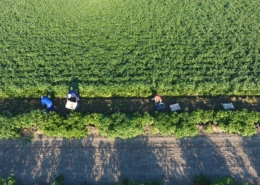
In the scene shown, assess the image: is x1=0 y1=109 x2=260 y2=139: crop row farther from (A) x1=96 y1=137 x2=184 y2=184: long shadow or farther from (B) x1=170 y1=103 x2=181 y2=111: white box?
(B) x1=170 y1=103 x2=181 y2=111: white box

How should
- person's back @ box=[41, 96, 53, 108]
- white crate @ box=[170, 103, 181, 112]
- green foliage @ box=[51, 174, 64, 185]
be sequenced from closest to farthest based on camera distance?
green foliage @ box=[51, 174, 64, 185], person's back @ box=[41, 96, 53, 108], white crate @ box=[170, 103, 181, 112]

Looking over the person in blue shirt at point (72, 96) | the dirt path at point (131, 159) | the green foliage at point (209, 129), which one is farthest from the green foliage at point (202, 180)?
the person in blue shirt at point (72, 96)

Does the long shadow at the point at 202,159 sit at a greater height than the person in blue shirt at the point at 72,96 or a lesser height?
lesser

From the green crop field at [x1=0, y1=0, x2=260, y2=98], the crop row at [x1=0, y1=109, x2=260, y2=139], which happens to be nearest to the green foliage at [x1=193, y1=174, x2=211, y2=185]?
the crop row at [x1=0, y1=109, x2=260, y2=139]

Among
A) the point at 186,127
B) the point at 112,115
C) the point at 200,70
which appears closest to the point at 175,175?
the point at 186,127

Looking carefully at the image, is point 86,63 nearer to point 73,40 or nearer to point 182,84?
point 73,40

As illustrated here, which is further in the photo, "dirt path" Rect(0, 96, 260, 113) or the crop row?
"dirt path" Rect(0, 96, 260, 113)

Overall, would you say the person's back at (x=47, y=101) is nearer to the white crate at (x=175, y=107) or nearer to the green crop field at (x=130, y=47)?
the green crop field at (x=130, y=47)

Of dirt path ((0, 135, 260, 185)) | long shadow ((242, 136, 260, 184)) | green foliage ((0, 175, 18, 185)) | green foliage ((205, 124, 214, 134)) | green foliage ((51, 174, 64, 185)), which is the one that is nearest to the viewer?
green foliage ((0, 175, 18, 185))

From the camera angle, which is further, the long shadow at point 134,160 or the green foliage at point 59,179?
the long shadow at point 134,160
